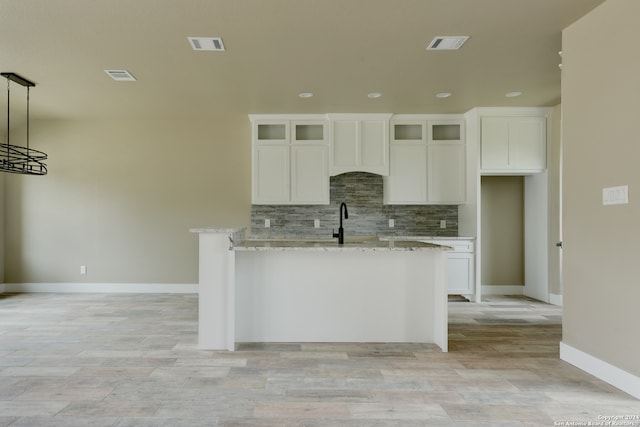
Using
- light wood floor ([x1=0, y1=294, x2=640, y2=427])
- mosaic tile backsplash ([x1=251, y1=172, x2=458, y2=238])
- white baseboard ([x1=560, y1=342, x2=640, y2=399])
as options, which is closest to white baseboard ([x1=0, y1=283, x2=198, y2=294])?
mosaic tile backsplash ([x1=251, y1=172, x2=458, y2=238])

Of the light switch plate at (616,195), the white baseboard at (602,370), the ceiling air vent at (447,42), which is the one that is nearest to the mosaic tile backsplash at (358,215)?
the ceiling air vent at (447,42)

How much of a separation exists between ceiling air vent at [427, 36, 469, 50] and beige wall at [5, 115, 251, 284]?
340 centimetres

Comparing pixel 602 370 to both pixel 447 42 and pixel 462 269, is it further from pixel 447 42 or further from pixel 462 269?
pixel 462 269

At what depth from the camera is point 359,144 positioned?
19.9 ft

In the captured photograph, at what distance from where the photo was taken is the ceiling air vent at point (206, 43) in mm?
3617

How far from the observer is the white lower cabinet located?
5.82 m

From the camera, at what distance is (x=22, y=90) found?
5.11 meters

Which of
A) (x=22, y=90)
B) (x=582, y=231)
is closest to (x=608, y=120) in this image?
(x=582, y=231)

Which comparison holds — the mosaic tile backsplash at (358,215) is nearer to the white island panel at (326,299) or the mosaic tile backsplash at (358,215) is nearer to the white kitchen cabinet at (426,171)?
the white kitchen cabinet at (426,171)

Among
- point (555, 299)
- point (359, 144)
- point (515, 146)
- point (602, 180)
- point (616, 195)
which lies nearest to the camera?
point (616, 195)

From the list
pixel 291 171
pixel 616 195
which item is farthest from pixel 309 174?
pixel 616 195

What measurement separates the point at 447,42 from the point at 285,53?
4.70 feet

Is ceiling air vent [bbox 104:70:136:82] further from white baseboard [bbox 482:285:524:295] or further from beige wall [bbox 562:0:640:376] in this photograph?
white baseboard [bbox 482:285:524:295]

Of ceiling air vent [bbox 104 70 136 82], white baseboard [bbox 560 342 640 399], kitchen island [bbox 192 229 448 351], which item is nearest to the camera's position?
white baseboard [bbox 560 342 640 399]
